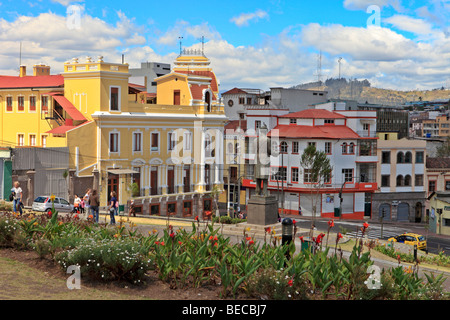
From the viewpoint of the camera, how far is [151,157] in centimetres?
5291

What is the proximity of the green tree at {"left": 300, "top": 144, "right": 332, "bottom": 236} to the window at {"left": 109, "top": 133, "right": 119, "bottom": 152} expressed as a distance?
2010cm

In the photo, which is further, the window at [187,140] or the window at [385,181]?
the window at [385,181]

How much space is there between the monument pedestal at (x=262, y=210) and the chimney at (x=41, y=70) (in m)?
37.1

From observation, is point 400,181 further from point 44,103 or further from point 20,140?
point 20,140

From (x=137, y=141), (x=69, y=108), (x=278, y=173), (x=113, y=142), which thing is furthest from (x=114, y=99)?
(x=278, y=173)

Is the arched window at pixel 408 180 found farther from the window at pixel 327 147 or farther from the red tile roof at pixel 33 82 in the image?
the red tile roof at pixel 33 82

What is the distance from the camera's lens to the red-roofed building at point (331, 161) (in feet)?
208

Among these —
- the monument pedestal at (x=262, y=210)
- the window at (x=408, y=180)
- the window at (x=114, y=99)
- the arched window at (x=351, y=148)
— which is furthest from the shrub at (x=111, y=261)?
the window at (x=408, y=180)

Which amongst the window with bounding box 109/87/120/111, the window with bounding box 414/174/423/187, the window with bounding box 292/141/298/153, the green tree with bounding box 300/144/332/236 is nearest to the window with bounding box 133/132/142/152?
the window with bounding box 109/87/120/111

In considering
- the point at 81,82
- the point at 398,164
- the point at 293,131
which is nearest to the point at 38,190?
the point at 81,82

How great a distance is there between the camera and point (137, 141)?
51.8m

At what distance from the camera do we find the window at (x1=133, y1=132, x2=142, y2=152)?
169ft

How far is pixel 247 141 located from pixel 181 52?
1280cm

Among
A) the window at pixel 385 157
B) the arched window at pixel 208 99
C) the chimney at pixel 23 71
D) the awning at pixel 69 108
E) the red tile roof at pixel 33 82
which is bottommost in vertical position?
the window at pixel 385 157
